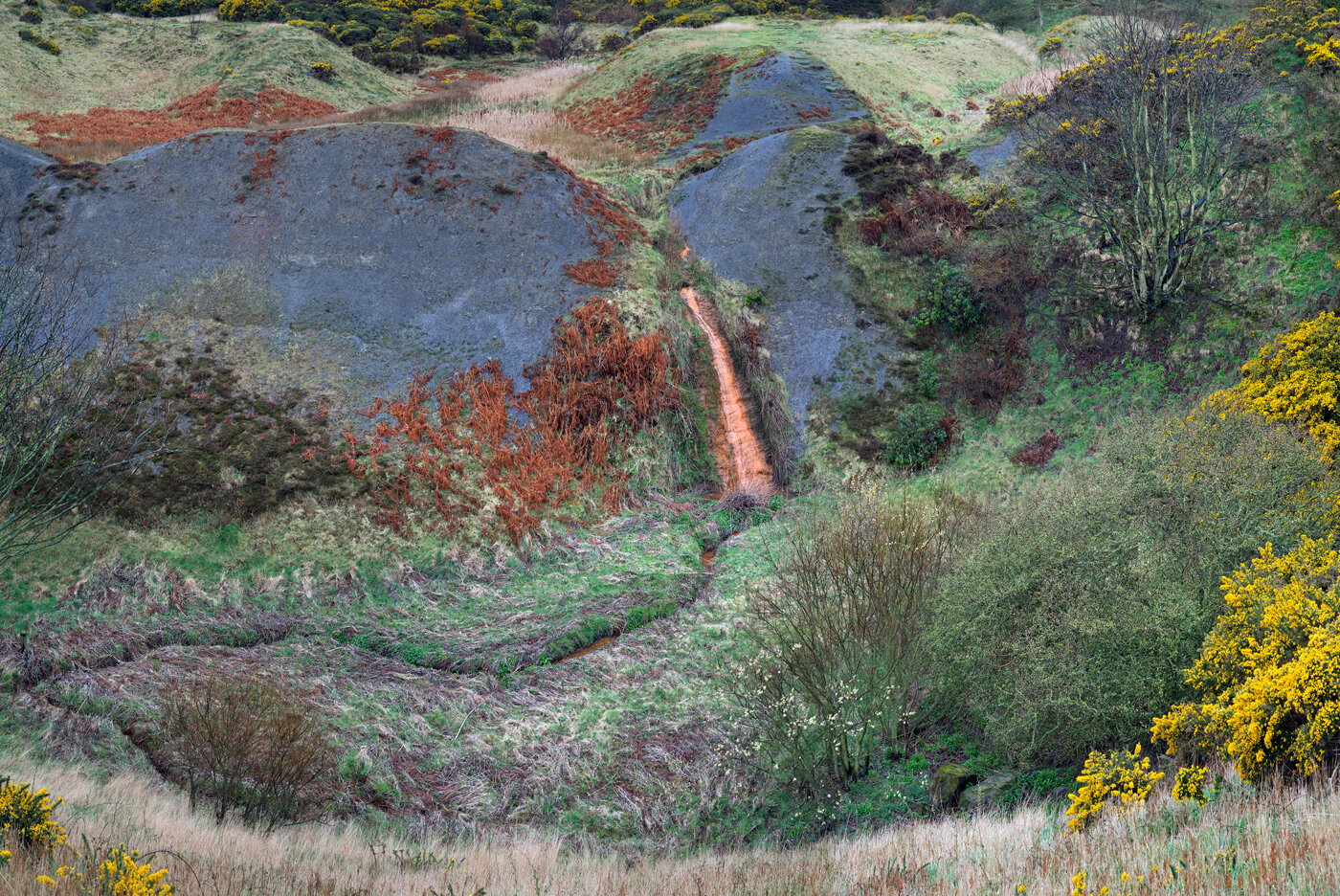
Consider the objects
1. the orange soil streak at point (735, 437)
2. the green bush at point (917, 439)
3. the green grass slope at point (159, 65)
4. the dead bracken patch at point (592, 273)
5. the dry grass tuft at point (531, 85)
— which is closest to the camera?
the green bush at point (917, 439)

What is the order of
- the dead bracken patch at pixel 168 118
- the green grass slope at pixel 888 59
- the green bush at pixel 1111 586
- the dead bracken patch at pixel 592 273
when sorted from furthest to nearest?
the green grass slope at pixel 888 59 < the dead bracken patch at pixel 168 118 < the dead bracken patch at pixel 592 273 < the green bush at pixel 1111 586

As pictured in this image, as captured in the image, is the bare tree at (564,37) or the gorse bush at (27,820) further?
the bare tree at (564,37)

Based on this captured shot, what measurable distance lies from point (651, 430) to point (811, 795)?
35.6 feet

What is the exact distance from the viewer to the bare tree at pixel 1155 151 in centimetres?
1880

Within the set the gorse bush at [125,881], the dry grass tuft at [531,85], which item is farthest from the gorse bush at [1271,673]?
the dry grass tuft at [531,85]

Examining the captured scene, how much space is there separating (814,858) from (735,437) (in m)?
13.8

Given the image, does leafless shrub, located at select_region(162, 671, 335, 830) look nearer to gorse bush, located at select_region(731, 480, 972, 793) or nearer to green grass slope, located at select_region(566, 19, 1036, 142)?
gorse bush, located at select_region(731, 480, 972, 793)

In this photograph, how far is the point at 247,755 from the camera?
977 cm

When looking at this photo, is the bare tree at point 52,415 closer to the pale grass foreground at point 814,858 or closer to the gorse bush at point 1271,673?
the pale grass foreground at point 814,858

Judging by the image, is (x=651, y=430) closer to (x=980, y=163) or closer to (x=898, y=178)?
(x=898, y=178)

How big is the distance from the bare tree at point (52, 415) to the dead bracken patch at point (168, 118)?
45.8 feet

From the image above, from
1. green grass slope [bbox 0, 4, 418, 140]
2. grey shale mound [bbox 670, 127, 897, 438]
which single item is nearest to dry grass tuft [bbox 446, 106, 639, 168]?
grey shale mound [bbox 670, 127, 897, 438]

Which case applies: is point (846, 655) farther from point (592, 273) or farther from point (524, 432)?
point (592, 273)

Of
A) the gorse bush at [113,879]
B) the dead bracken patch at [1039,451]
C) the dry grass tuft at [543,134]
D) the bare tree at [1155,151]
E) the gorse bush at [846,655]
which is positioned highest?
the bare tree at [1155,151]
